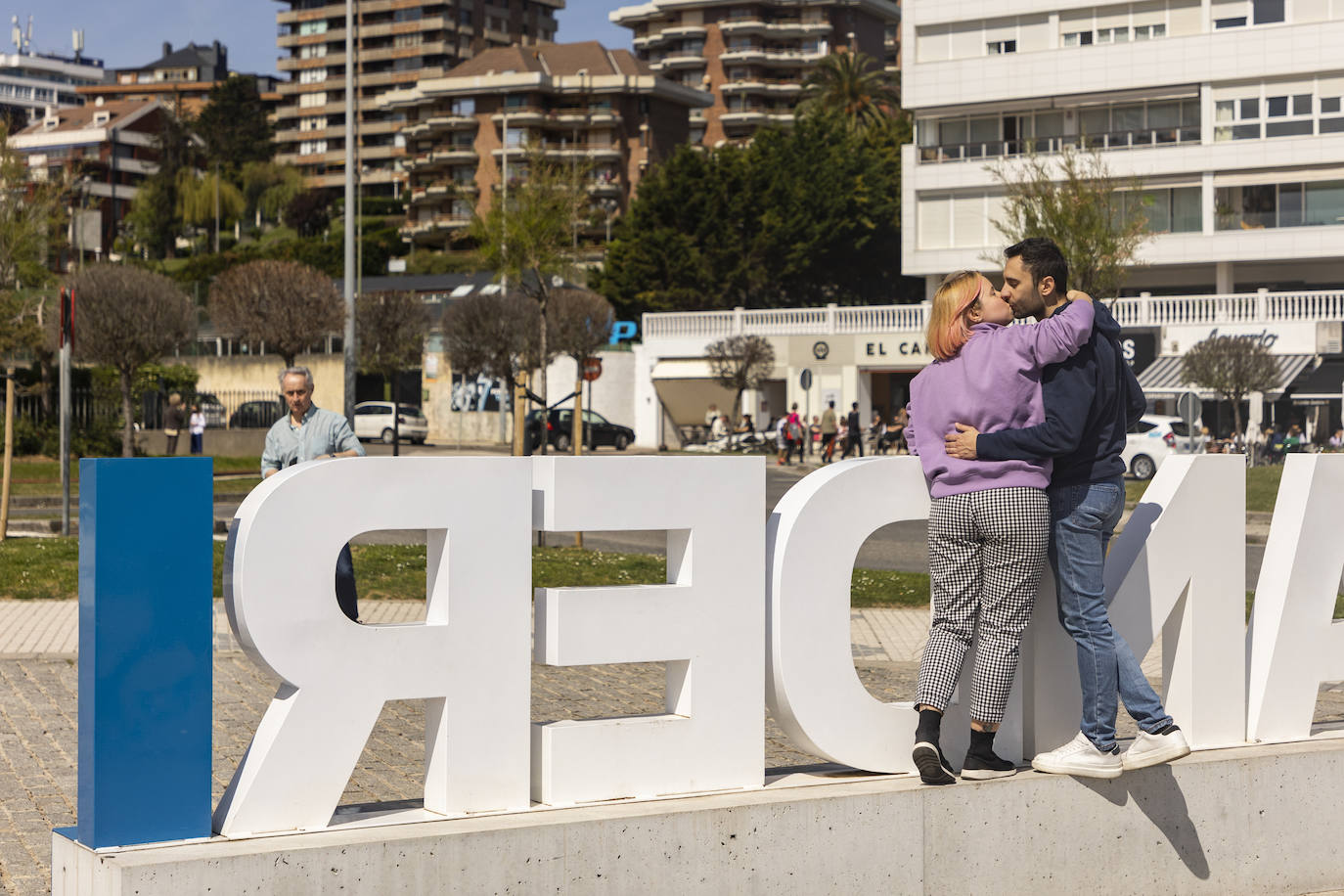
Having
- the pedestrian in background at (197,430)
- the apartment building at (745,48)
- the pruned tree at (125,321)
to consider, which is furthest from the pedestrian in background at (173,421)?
the apartment building at (745,48)

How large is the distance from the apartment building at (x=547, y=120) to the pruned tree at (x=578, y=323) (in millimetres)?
46807

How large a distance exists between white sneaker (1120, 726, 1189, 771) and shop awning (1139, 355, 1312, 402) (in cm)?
3912

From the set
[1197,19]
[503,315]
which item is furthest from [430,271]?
[1197,19]

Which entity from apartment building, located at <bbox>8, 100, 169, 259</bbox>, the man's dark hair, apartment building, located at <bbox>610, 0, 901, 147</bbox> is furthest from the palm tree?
the man's dark hair

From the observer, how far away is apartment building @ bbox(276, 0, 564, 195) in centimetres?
12850

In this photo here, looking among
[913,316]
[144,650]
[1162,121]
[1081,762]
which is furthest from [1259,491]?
[913,316]

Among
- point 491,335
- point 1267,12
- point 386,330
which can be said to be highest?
point 1267,12

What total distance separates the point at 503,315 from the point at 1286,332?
23147 millimetres

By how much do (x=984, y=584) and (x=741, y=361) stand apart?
1935 inches

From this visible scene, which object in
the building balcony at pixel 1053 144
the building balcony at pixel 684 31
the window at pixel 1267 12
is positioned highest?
the building balcony at pixel 684 31

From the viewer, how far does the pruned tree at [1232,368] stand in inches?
1582

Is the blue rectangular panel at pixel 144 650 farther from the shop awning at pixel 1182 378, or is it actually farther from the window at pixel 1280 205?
the window at pixel 1280 205

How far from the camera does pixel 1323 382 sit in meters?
44.6

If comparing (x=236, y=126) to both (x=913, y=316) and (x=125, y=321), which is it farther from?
(x=125, y=321)
